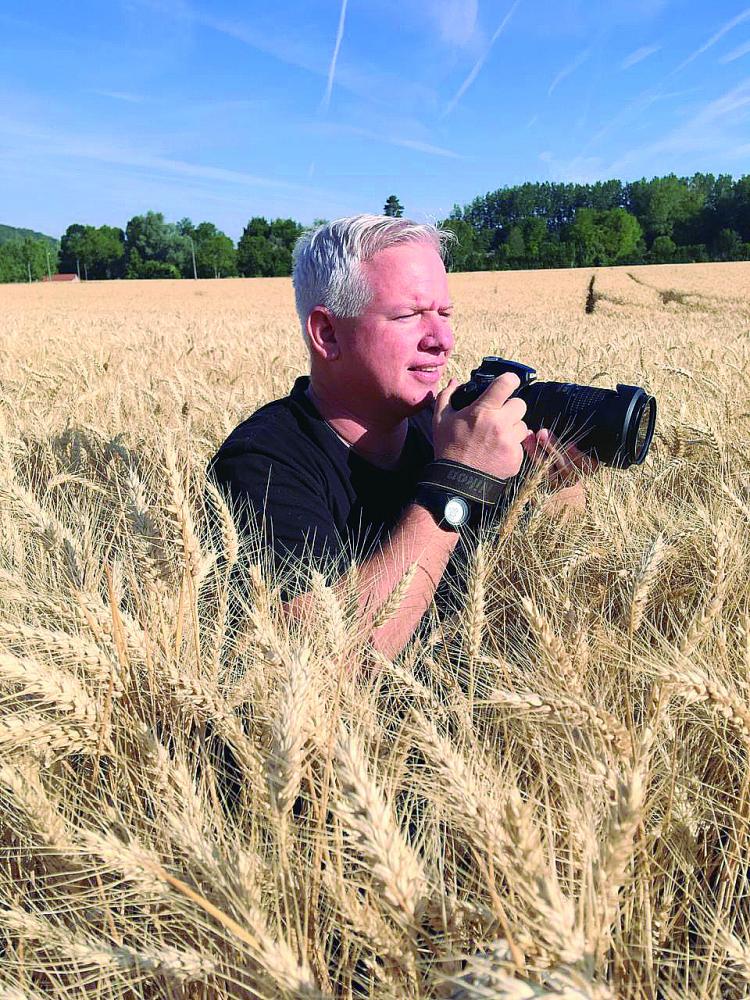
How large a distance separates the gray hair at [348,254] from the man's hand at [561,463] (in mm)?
547

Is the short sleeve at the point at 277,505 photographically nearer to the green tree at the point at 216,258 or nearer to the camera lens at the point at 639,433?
the camera lens at the point at 639,433

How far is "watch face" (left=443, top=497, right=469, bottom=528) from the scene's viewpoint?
4.86ft

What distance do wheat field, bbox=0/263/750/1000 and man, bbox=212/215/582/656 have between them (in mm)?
141

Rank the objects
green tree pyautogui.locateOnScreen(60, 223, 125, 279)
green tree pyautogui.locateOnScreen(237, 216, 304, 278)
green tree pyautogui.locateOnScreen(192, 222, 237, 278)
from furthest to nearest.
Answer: green tree pyautogui.locateOnScreen(60, 223, 125, 279)
green tree pyautogui.locateOnScreen(192, 222, 237, 278)
green tree pyautogui.locateOnScreen(237, 216, 304, 278)

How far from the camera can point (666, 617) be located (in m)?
1.45

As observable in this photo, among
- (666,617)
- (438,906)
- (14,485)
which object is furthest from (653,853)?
(14,485)

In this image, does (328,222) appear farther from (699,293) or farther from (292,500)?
(699,293)

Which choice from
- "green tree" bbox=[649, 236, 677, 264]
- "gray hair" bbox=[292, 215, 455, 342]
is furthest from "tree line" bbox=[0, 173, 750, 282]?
"gray hair" bbox=[292, 215, 455, 342]

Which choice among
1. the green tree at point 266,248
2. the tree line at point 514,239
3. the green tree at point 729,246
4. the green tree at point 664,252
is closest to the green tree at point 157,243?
the tree line at point 514,239

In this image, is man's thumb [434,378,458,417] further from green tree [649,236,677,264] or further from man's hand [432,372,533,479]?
green tree [649,236,677,264]

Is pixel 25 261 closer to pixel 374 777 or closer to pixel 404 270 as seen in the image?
pixel 404 270

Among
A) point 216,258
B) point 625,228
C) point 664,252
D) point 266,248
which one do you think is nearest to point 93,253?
point 216,258

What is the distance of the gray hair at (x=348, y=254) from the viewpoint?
1783 millimetres

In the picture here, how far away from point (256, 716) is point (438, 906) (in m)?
0.34
